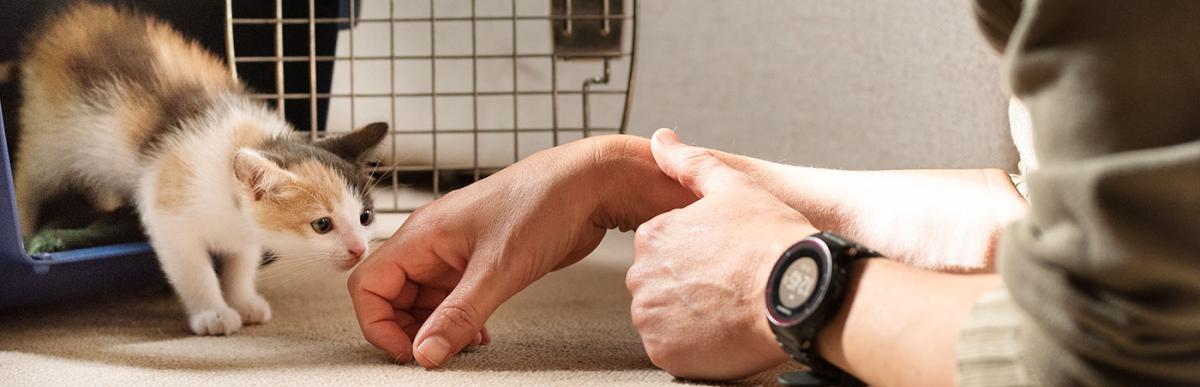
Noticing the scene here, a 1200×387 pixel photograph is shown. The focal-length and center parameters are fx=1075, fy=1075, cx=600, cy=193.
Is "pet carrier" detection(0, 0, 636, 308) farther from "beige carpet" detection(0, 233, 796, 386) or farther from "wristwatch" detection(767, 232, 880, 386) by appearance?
"wristwatch" detection(767, 232, 880, 386)

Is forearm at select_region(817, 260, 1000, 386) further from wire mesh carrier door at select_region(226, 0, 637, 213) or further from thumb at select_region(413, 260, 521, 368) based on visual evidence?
wire mesh carrier door at select_region(226, 0, 637, 213)

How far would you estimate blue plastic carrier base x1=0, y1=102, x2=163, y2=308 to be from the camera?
1054 millimetres

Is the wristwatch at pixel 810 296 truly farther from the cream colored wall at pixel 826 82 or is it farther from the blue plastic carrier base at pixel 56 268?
the cream colored wall at pixel 826 82

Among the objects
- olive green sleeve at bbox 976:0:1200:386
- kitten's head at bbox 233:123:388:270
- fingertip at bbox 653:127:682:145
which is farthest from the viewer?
kitten's head at bbox 233:123:388:270

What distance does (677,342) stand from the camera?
0.87 metres

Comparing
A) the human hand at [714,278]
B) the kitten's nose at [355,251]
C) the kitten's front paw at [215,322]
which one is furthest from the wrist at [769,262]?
the kitten's front paw at [215,322]

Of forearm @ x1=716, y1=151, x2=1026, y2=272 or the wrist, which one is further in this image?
forearm @ x1=716, y1=151, x2=1026, y2=272

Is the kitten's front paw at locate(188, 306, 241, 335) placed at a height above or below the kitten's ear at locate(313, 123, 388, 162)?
below

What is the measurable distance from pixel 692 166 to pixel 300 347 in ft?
1.45

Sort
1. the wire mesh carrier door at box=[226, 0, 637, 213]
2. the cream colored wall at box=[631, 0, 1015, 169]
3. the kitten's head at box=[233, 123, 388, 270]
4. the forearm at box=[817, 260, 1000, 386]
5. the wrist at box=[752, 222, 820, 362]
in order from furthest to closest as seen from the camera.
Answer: the wire mesh carrier door at box=[226, 0, 637, 213] < the cream colored wall at box=[631, 0, 1015, 169] < the kitten's head at box=[233, 123, 388, 270] < the wrist at box=[752, 222, 820, 362] < the forearm at box=[817, 260, 1000, 386]

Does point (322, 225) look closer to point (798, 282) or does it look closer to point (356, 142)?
point (356, 142)

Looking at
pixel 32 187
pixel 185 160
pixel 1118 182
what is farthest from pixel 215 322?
pixel 1118 182

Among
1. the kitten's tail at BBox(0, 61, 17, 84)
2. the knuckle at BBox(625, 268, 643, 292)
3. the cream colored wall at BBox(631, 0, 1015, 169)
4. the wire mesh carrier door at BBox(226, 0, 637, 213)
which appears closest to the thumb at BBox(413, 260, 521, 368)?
the knuckle at BBox(625, 268, 643, 292)

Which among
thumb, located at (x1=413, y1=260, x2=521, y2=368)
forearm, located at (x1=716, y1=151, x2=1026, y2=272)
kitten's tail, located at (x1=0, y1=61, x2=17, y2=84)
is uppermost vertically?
kitten's tail, located at (x1=0, y1=61, x2=17, y2=84)
